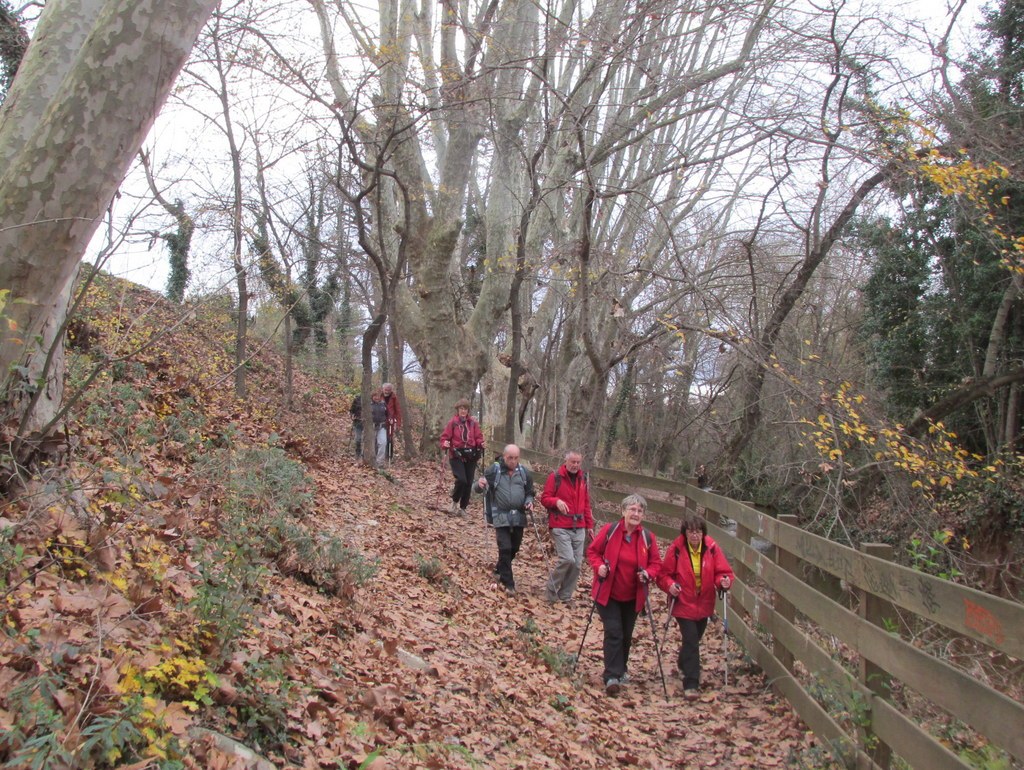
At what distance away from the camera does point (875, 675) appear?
4574mm

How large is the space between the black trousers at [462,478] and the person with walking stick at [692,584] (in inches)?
234

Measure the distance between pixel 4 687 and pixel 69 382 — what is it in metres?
5.77

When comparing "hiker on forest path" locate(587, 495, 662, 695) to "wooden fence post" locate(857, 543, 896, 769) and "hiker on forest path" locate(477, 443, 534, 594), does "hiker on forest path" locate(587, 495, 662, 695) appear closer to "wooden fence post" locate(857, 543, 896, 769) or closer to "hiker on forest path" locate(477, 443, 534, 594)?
"hiker on forest path" locate(477, 443, 534, 594)

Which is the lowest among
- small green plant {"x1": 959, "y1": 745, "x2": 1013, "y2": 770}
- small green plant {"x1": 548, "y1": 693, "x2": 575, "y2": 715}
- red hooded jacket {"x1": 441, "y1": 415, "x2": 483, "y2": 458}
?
small green plant {"x1": 548, "y1": 693, "x2": 575, "y2": 715}

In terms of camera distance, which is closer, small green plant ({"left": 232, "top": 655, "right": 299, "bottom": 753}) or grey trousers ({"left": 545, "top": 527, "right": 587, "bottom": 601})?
small green plant ({"left": 232, "top": 655, "right": 299, "bottom": 753})

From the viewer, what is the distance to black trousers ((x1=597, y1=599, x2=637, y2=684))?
7.14m

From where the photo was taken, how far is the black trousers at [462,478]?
1277 cm

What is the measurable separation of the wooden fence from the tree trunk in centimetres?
435

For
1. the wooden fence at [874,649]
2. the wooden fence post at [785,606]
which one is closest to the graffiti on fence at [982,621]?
the wooden fence at [874,649]

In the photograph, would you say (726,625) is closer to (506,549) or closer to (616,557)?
(616,557)

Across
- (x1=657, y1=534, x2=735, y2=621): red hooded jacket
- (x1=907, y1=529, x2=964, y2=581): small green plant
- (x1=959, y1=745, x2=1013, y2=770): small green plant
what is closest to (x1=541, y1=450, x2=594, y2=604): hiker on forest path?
(x1=657, y1=534, x2=735, y2=621): red hooded jacket

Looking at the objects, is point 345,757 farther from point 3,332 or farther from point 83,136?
point 83,136

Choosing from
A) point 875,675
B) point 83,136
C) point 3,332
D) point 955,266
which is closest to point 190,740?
point 3,332

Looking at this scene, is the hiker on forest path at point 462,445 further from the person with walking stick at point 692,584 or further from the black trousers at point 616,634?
the person with walking stick at point 692,584
